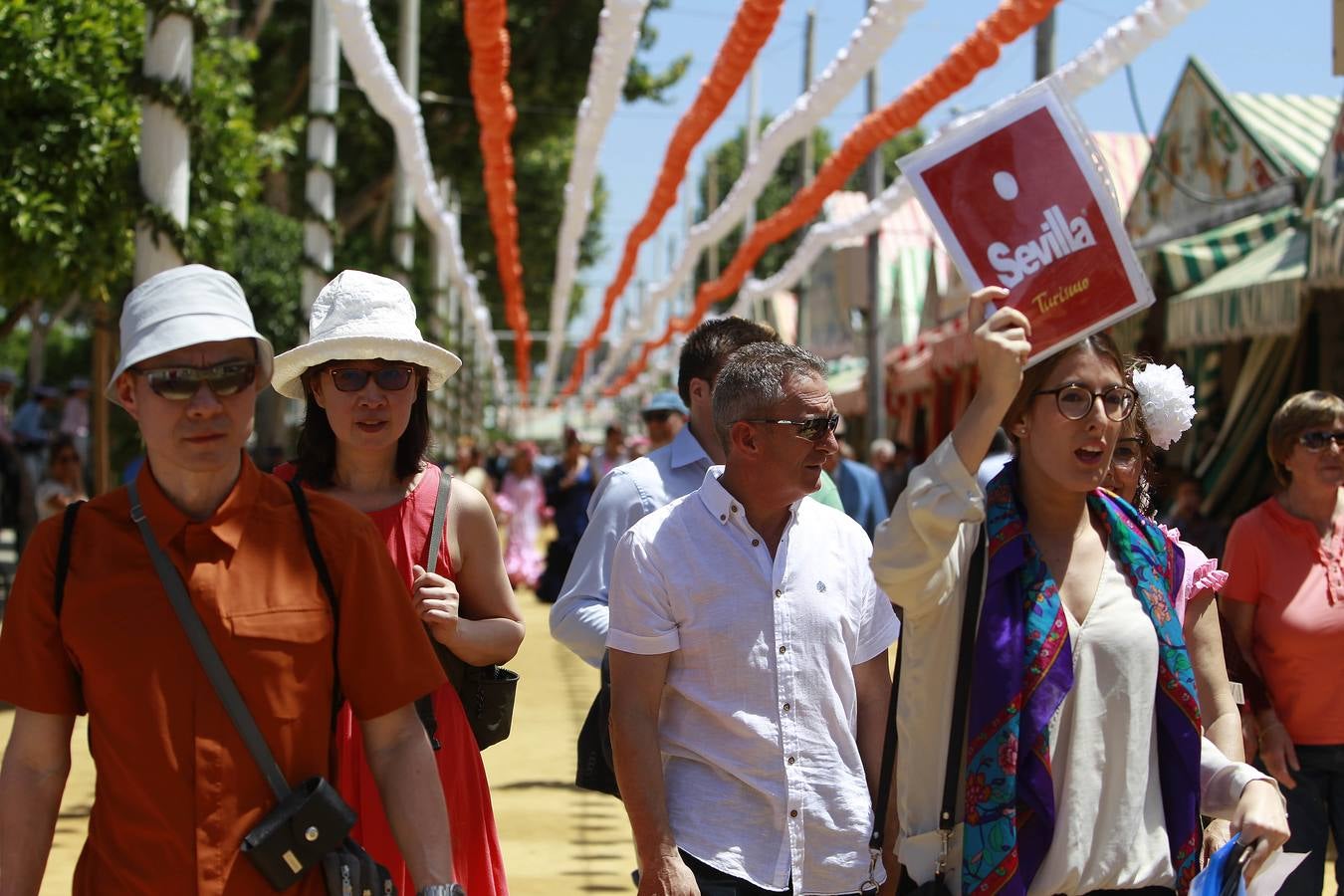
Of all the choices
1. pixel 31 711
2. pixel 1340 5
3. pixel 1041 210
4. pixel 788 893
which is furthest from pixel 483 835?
pixel 1340 5

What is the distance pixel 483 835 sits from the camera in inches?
147

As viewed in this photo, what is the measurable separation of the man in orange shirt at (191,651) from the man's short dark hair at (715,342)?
1.88 metres

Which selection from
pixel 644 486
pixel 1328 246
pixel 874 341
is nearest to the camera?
pixel 644 486

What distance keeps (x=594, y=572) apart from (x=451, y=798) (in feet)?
3.04

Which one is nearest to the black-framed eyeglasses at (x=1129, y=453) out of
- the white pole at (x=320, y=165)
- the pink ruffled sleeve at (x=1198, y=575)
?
the pink ruffled sleeve at (x=1198, y=575)

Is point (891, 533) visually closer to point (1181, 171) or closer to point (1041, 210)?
point (1041, 210)

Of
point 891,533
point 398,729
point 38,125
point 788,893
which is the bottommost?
point 788,893

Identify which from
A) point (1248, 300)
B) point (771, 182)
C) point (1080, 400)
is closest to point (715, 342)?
point (1080, 400)

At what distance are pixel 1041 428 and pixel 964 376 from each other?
17462 millimetres

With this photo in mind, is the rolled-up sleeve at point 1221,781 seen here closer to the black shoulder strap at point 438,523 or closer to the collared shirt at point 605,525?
the collared shirt at point 605,525

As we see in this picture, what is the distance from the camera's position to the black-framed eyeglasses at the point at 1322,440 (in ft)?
16.6

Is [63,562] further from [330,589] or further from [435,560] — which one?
[435,560]

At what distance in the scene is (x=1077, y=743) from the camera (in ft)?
9.77

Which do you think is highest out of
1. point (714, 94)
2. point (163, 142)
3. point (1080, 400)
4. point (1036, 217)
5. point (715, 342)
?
point (714, 94)
